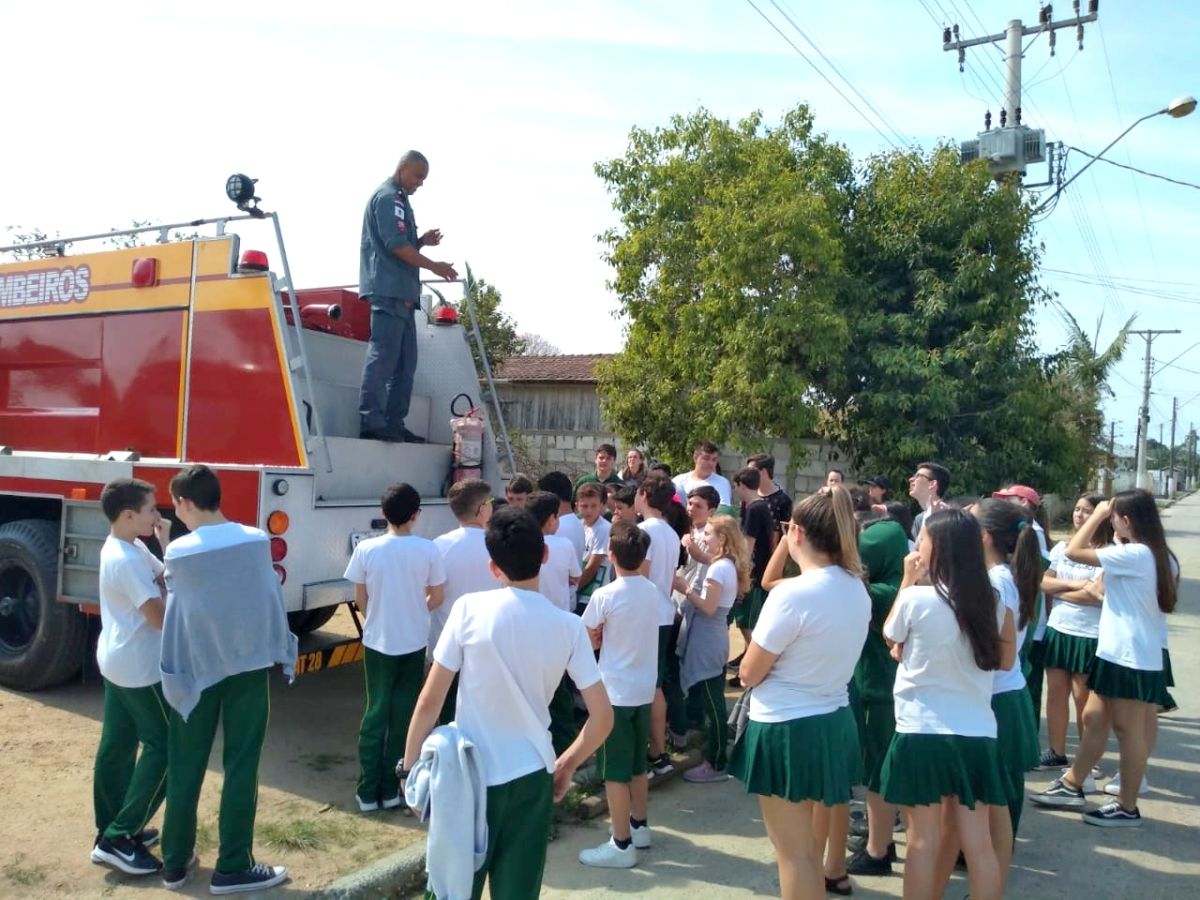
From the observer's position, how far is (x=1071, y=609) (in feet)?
18.2

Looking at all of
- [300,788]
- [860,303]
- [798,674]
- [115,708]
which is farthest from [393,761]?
[860,303]

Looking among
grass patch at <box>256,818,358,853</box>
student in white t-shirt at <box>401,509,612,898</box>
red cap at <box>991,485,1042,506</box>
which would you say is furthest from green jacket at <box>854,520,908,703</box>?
grass patch at <box>256,818,358,853</box>

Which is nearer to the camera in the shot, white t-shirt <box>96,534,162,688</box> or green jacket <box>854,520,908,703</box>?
white t-shirt <box>96,534,162,688</box>

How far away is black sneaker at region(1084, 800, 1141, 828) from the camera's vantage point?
5012 millimetres

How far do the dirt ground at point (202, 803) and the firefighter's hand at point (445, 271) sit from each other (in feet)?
9.68

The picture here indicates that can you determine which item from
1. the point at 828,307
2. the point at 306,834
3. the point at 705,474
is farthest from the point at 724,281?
the point at 306,834

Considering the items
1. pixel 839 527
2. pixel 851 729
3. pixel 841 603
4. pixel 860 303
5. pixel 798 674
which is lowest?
pixel 851 729

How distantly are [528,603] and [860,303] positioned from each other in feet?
38.2

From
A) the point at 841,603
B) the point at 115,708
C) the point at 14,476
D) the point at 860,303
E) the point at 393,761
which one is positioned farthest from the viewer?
the point at 860,303

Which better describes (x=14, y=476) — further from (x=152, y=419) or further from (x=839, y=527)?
(x=839, y=527)

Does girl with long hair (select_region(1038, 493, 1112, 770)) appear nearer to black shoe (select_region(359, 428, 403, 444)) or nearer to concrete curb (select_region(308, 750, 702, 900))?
concrete curb (select_region(308, 750, 702, 900))

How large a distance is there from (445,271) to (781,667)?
13.1 feet

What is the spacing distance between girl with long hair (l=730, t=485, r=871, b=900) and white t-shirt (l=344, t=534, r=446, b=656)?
6.13ft

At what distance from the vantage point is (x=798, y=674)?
3320 mm
